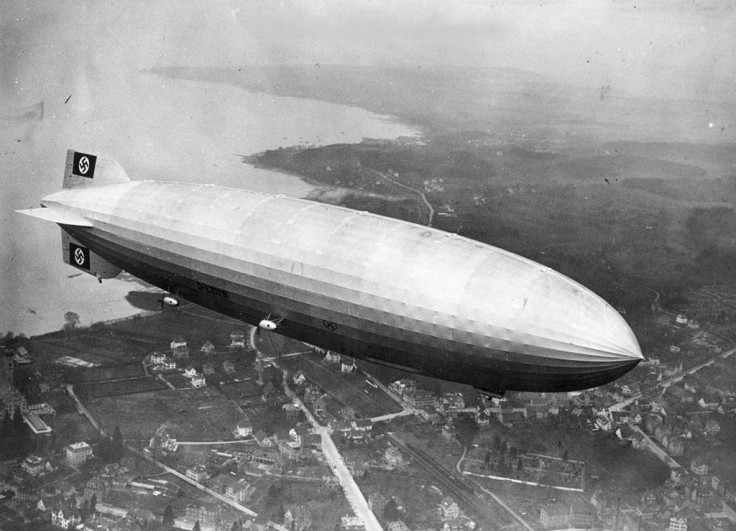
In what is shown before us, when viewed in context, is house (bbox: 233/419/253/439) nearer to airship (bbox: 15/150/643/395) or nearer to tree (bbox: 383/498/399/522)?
tree (bbox: 383/498/399/522)

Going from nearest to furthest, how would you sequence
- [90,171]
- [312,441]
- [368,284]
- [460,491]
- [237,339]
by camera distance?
[368,284], [90,171], [460,491], [312,441], [237,339]

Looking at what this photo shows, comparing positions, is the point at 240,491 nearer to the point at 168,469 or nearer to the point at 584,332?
the point at 168,469

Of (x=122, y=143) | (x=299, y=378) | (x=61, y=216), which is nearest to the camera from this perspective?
(x=61, y=216)

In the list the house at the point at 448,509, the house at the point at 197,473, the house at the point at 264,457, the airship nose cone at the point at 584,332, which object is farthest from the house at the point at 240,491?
the airship nose cone at the point at 584,332

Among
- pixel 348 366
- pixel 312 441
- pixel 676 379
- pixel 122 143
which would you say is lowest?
pixel 312 441

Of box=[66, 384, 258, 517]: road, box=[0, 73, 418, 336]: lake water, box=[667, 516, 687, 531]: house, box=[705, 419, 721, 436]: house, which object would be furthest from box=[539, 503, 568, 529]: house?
box=[0, 73, 418, 336]: lake water

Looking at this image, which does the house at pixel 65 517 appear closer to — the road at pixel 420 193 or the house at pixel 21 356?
the house at pixel 21 356

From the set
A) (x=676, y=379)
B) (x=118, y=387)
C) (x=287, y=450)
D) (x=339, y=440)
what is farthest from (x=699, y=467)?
(x=118, y=387)

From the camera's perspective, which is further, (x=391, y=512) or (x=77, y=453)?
(x=77, y=453)
